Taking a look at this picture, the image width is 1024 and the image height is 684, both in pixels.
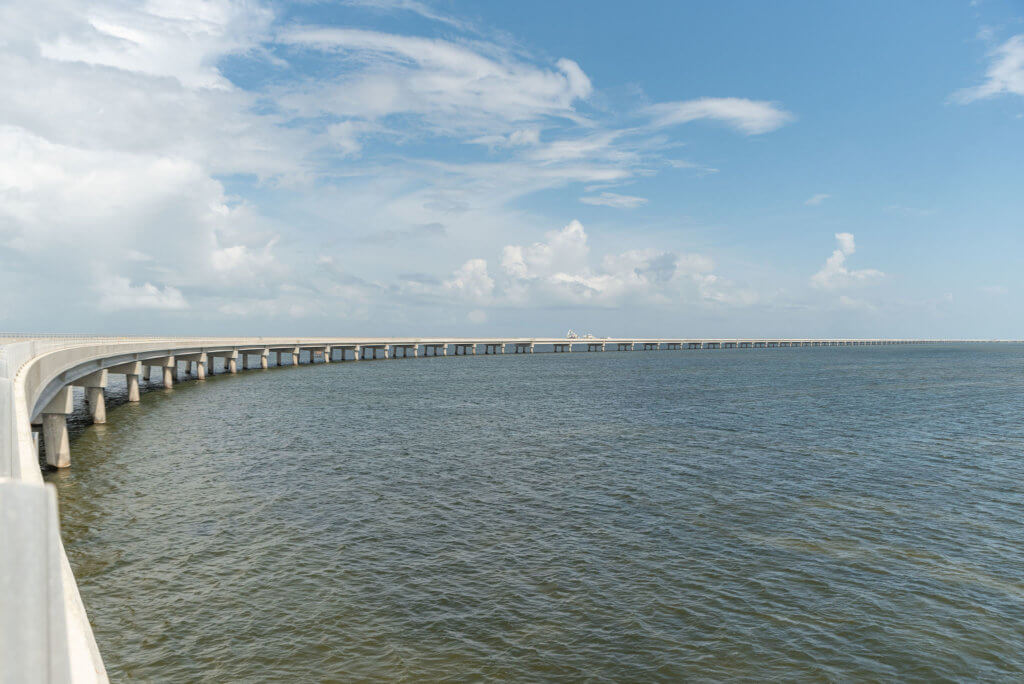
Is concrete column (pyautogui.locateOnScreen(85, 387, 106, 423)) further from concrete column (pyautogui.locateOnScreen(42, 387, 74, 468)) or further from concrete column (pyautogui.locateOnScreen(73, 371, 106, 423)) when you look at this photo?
concrete column (pyautogui.locateOnScreen(42, 387, 74, 468))

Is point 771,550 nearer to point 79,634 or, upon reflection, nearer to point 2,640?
point 79,634

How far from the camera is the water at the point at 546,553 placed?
12.8 meters

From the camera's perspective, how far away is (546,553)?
17.9 meters

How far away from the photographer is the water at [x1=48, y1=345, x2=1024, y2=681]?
1277 cm

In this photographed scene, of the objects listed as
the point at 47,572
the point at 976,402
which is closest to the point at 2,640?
the point at 47,572

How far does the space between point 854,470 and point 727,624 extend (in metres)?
18.4

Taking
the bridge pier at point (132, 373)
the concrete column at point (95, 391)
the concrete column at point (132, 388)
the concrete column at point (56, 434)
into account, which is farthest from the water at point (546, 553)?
the bridge pier at point (132, 373)

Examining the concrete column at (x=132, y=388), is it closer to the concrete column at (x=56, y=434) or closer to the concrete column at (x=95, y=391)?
the concrete column at (x=95, y=391)

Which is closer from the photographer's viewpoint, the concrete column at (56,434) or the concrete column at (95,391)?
the concrete column at (56,434)

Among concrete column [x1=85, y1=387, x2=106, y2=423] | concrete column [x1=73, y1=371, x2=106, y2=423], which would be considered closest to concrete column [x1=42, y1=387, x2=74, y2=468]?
concrete column [x1=73, y1=371, x2=106, y2=423]

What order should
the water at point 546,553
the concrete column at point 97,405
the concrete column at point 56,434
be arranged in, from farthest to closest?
the concrete column at point 97,405 → the concrete column at point 56,434 → the water at point 546,553

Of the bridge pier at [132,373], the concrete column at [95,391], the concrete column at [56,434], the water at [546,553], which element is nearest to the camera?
the water at [546,553]

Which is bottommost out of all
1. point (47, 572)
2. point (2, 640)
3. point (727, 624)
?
point (727, 624)

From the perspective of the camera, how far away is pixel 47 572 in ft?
6.40
